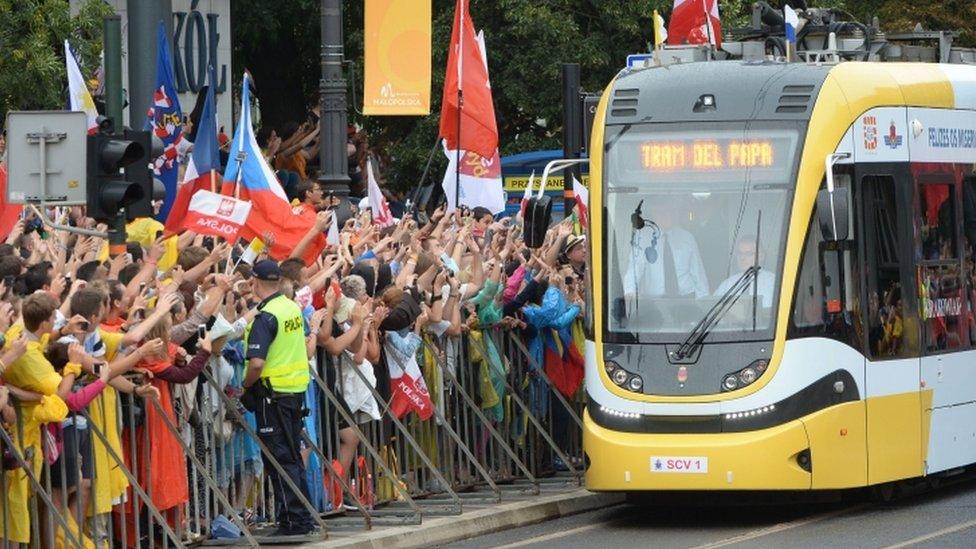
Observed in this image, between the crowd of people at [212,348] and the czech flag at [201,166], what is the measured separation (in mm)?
441

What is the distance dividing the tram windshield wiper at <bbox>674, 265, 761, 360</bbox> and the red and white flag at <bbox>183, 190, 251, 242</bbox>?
3.29m

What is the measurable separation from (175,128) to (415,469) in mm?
3802

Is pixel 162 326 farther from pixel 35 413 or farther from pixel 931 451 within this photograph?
pixel 931 451

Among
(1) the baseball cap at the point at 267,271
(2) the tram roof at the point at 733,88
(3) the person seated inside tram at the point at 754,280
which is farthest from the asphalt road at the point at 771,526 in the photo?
(2) the tram roof at the point at 733,88

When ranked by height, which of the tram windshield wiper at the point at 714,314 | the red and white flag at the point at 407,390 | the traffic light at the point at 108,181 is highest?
the traffic light at the point at 108,181

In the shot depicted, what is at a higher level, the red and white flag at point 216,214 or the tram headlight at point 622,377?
the red and white flag at point 216,214

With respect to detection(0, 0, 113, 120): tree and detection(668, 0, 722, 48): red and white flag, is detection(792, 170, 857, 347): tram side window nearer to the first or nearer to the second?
detection(668, 0, 722, 48): red and white flag

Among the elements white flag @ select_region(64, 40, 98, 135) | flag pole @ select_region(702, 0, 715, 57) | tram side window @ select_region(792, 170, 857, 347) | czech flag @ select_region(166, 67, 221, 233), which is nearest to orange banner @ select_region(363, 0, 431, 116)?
flag pole @ select_region(702, 0, 715, 57)

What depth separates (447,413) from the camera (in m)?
17.7

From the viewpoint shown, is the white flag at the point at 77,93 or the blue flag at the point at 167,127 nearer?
the white flag at the point at 77,93

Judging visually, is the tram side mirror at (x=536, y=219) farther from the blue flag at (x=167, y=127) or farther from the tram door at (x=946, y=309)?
the blue flag at (x=167, y=127)

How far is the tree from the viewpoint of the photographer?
22.5 meters

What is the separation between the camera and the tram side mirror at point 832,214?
15539 millimetres

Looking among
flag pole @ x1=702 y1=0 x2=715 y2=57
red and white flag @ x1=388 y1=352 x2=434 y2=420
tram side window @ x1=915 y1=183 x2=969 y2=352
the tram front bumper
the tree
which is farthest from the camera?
the tree
